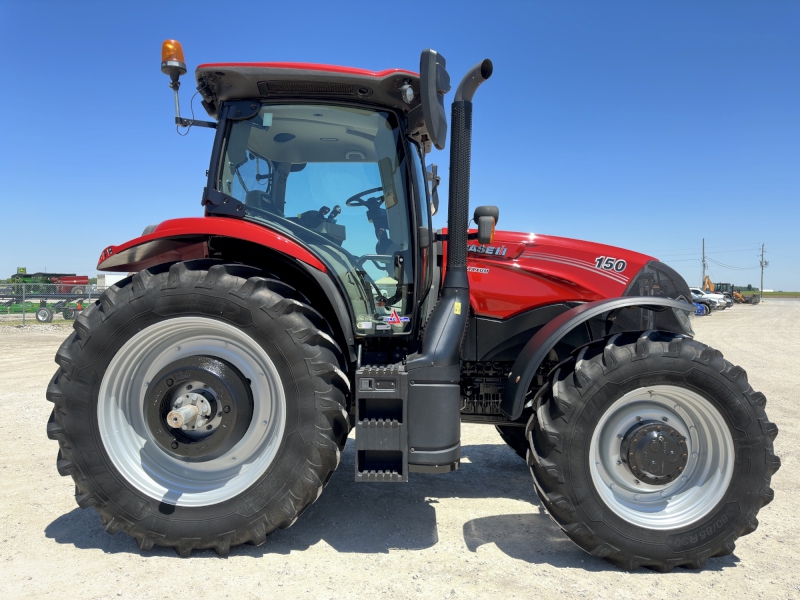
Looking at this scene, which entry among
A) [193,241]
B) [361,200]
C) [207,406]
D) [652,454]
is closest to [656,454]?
[652,454]

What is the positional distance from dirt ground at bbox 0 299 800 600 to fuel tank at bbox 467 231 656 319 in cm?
132

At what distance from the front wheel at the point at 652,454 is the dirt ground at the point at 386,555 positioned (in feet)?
0.61

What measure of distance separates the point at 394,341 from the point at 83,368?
168 centimetres

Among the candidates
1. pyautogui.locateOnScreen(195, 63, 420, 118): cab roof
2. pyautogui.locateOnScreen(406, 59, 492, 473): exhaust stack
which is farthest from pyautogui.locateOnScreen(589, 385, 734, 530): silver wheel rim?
pyautogui.locateOnScreen(195, 63, 420, 118): cab roof

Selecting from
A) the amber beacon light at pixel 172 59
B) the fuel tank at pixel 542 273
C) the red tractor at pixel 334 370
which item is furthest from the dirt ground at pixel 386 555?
the amber beacon light at pixel 172 59

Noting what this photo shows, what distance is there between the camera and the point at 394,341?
3.19 metres

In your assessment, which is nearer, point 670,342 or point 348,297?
point 670,342

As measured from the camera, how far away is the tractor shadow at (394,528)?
273cm

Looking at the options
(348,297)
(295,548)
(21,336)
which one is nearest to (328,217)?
(348,297)

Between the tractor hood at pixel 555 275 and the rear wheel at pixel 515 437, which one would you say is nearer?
the tractor hood at pixel 555 275

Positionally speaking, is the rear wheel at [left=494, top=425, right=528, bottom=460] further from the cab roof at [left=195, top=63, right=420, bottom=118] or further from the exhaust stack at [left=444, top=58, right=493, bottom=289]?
the cab roof at [left=195, top=63, right=420, bottom=118]

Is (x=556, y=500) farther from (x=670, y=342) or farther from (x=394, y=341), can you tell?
(x=394, y=341)

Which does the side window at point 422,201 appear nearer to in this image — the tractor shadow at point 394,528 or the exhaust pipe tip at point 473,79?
the exhaust pipe tip at point 473,79

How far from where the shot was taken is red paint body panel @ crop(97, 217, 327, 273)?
9.30 feet
